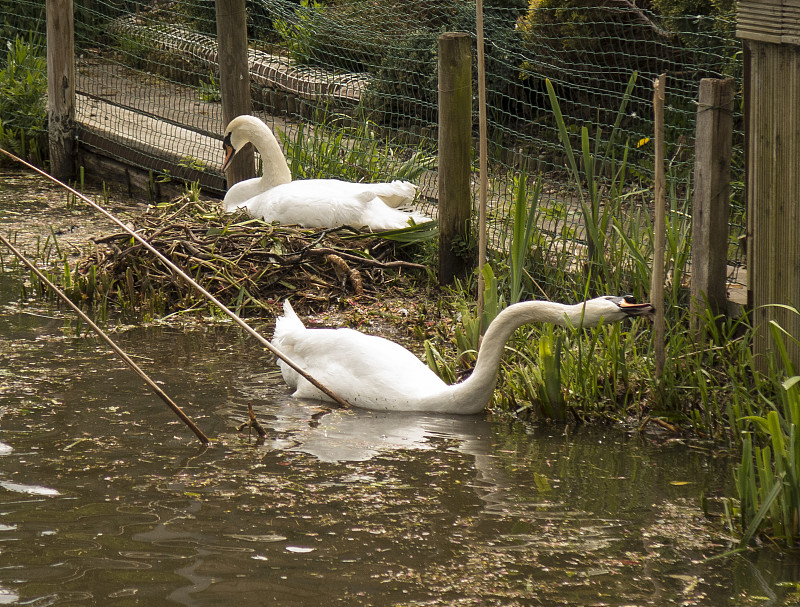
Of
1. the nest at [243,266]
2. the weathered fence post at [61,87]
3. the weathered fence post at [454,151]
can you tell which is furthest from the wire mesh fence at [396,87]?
the nest at [243,266]

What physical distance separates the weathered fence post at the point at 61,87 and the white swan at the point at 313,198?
258 centimetres

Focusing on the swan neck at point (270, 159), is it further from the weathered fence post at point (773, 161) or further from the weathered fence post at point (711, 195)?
the weathered fence post at point (773, 161)

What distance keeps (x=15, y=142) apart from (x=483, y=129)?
232 inches

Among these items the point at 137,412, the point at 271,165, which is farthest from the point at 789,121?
the point at 271,165

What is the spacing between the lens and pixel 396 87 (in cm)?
891

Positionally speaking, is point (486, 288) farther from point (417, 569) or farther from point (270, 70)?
point (270, 70)

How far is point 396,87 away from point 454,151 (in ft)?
10.1

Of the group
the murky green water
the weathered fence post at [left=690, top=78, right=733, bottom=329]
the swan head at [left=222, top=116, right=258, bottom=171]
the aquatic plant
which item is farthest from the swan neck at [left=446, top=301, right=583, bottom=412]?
the swan head at [left=222, top=116, right=258, bottom=171]

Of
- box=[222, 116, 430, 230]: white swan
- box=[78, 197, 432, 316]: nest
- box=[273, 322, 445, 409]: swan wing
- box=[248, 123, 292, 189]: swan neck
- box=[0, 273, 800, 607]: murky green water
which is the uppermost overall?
box=[248, 123, 292, 189]: swan neck

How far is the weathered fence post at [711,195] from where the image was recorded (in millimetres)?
4383

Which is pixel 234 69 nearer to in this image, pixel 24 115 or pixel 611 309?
pixel 24 115

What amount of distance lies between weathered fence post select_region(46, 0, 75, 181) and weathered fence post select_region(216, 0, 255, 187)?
2020mm

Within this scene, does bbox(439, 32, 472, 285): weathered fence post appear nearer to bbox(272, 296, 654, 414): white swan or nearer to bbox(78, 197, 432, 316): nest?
bbox(78, 197, 432, 316): nest

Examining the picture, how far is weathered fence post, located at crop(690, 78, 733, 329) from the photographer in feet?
14.4
